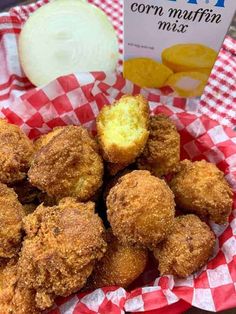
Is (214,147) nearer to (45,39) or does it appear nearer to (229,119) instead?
(229,119)

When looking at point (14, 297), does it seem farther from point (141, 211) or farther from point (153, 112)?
point (153, 112)

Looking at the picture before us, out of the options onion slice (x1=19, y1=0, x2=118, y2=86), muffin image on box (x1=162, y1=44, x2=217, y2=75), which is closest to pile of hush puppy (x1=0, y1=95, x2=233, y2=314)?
muffin image on box (x1=162, y1=44, x2=217, y2=75)

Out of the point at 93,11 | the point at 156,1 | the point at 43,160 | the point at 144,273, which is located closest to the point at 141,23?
the point at 156,1

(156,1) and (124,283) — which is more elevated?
(156,1)

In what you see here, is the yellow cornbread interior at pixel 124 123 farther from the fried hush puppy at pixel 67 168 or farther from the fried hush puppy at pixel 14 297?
the fried hush puppy at pixel 14 297

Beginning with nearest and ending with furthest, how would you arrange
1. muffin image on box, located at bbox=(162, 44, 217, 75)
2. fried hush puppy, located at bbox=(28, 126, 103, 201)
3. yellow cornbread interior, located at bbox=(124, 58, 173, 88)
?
fried hush puppy, located at bbox=(28, 126, 103, 201), muffin image on box, located at bbox=(162, 44, 217, 75), yellow cornbread interior, located at bbox=(124, 58, 173, 88)

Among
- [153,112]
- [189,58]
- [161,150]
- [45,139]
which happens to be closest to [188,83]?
[189,58]

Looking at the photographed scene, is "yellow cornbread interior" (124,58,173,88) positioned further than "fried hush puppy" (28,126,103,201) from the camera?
Yes

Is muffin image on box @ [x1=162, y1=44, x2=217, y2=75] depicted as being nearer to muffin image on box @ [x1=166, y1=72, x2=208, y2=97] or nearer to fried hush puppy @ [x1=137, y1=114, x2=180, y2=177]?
muffin image on box @ [x1=166, y1=72, x2=208, y2=97]
